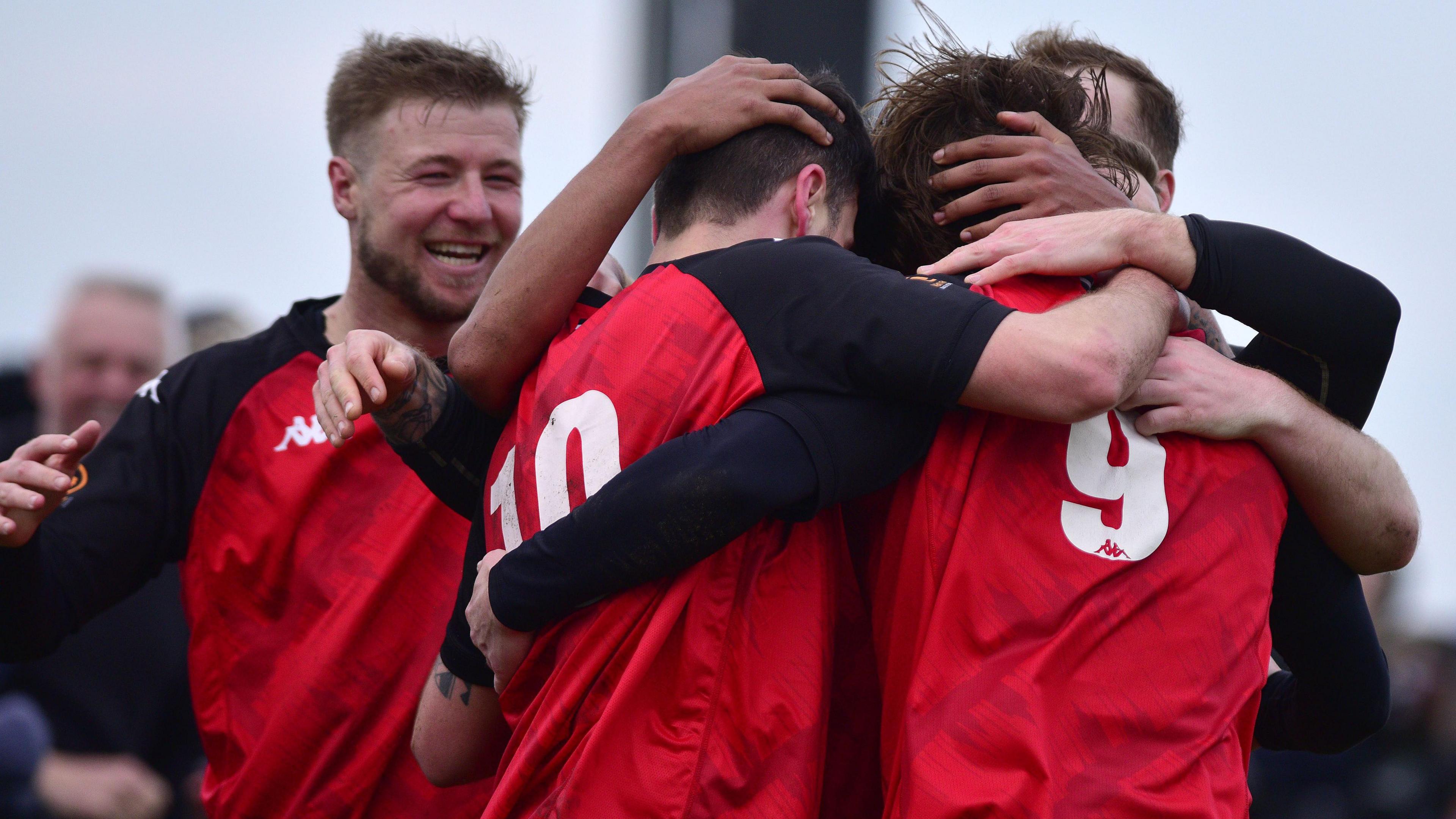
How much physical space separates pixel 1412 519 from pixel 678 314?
1273 millimetres

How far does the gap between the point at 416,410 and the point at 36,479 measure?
36.3 inches

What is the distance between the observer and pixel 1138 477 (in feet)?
6.12

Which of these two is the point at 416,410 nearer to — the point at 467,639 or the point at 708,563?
the point at 467,639

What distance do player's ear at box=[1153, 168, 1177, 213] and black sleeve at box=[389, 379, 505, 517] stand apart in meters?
1.65

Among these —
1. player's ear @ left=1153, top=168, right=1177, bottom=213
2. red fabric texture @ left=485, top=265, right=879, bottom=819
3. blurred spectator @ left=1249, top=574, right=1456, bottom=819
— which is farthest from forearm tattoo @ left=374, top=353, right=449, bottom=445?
blurred spectator @ left=1249, top=574, right=1456, bottom=819

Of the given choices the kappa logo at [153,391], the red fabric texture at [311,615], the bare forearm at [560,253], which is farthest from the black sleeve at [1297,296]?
the kappa logo at [153,391]

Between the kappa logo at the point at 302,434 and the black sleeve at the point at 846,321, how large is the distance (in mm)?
1295

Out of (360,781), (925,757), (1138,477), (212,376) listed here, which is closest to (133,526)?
(212,376)

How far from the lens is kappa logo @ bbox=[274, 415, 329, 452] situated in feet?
9.32

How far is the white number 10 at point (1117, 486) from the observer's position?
1.80 metres

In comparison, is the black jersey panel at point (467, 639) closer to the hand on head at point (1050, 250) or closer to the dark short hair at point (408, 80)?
the hand on head at point (1050, 250)

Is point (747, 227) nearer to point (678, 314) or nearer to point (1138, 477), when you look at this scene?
point (678, 314)

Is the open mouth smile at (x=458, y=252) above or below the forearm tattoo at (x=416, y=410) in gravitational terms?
below

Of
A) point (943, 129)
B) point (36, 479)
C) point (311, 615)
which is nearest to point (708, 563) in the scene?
point (943, 129)
